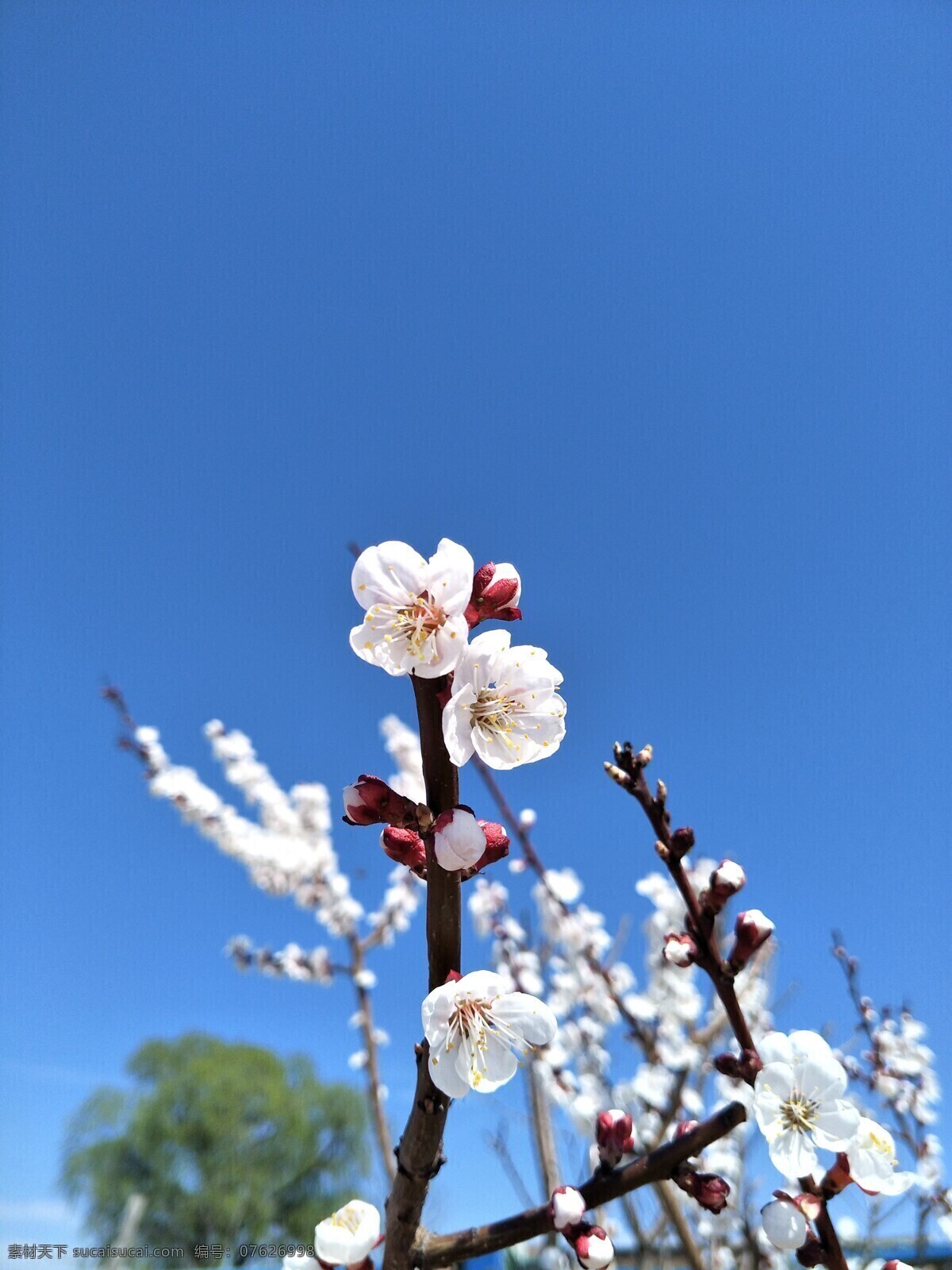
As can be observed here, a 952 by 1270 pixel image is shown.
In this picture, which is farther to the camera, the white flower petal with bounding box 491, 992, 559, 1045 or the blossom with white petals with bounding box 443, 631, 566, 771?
the white flower petal with bounding box 491, 992, 559, 1045

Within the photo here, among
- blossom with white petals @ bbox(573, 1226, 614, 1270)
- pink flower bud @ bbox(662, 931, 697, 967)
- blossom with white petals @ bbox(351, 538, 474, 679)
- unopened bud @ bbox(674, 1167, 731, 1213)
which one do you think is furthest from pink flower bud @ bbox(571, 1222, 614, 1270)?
blossom with white petals @ bbox(351, 538, 474, 679)

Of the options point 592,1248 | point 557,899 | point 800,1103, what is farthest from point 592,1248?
point 557,899

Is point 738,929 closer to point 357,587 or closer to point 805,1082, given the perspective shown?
point 805,1082

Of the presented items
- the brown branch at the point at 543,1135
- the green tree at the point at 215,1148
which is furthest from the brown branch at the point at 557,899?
the green tree at the point at 215,1148

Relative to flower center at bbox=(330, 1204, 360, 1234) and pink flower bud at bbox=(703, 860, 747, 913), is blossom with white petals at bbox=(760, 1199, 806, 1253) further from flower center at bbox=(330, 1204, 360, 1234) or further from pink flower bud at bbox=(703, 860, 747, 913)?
flower center at bbox=(330, 1204, 360, 1234)

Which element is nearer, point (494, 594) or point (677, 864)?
point (494, 594)

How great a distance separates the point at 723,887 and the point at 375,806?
56cm

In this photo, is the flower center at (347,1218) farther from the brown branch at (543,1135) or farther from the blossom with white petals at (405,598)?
the brown branch at (543,1135)

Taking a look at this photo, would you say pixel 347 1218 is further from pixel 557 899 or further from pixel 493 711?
pixel 557 899

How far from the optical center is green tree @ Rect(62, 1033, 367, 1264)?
17.0 m

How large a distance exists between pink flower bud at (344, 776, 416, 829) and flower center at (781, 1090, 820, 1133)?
2.29 ft

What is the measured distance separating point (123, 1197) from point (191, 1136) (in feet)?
6.13

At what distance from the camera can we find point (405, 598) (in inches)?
33.6

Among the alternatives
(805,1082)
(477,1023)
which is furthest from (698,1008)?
(477,1023)
